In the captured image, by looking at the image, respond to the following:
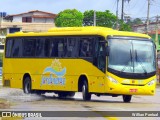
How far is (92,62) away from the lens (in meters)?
31.2

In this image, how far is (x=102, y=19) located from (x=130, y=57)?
3680 inches

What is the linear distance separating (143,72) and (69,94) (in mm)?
5911

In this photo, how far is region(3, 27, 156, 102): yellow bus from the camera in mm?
30438

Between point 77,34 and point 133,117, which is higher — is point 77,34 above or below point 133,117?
above

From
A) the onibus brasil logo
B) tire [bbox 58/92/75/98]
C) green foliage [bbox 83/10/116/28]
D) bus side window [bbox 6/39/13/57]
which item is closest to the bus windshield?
the onibus brasil logo

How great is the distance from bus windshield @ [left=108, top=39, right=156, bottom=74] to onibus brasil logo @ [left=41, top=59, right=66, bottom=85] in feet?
11.2

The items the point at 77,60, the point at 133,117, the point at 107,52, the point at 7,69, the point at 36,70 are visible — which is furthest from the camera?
the point at 7,69

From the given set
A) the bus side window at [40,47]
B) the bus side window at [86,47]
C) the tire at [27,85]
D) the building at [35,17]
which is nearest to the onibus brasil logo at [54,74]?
the bus side window at [40,47]

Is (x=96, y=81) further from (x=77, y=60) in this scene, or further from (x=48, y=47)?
(x=48, y=47)

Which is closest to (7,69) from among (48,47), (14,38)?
(14,38)

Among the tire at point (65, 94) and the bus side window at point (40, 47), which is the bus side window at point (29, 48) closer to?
the bus side window at point (40, 47)

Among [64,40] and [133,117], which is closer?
[133,117]

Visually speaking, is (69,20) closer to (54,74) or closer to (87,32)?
(54,74)

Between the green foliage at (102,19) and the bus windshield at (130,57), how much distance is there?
297 feet
